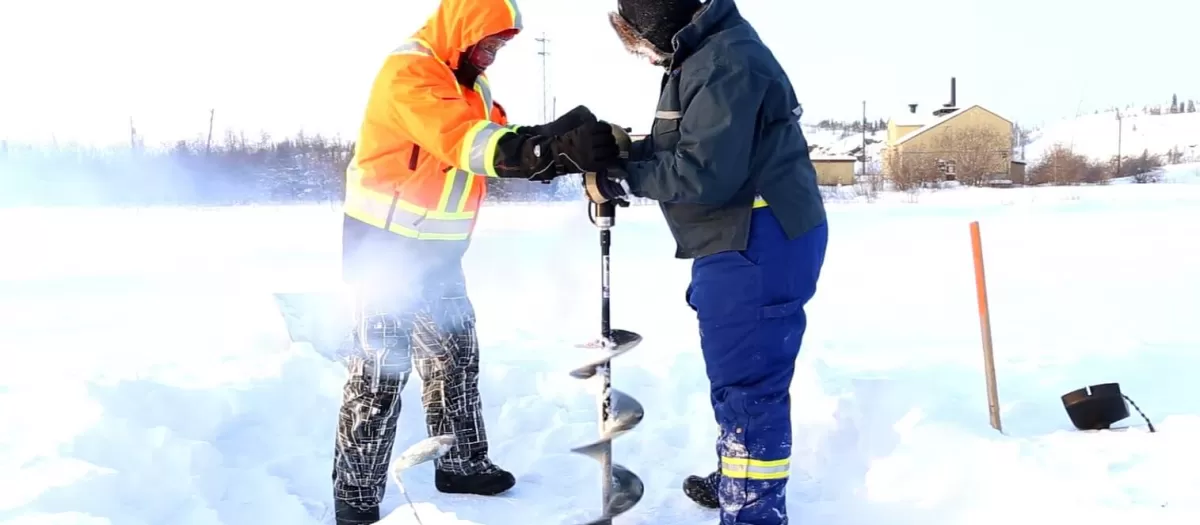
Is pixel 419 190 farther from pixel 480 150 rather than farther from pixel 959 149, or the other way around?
pixel 959 149

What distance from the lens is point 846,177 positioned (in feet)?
185

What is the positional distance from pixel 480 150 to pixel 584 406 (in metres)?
2.26

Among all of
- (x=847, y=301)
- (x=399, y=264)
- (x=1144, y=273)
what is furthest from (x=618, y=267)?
(x=399, y=264)

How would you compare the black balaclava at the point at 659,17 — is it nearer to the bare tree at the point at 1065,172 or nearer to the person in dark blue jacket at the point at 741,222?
the person in dark blue jacket at the point at 741,222

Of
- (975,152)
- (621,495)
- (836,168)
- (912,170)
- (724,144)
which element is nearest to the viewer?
(724,144)

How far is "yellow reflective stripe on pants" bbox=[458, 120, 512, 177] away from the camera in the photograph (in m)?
2.94

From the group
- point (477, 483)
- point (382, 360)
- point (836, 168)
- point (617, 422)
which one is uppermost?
point (836, 168)

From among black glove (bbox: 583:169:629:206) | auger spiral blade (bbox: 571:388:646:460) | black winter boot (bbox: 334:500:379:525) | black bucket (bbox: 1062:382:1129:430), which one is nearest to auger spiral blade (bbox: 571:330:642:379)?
auger spiral blade (bbox: 571:388:646:460)

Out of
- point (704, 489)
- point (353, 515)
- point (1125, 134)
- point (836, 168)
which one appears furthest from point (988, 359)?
point (1125, 134)

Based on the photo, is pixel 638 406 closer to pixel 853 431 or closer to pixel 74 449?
pixel 853 431

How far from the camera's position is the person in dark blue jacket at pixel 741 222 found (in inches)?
106

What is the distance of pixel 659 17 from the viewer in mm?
2891

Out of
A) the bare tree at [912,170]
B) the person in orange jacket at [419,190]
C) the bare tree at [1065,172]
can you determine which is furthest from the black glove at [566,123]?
the bare tree at [1065,172]

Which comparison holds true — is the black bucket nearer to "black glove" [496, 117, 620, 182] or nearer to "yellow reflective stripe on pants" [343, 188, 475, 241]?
"black glove" [496, 117, 620, 182]
